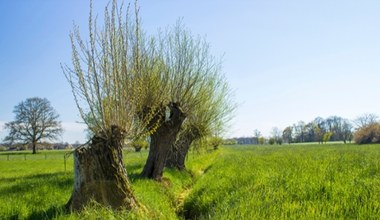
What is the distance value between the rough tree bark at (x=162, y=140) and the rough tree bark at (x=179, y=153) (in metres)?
5.40

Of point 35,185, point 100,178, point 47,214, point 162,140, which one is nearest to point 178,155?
point 162,140

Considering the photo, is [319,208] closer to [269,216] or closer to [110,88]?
[269,216]

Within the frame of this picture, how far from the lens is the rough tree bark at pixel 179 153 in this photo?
66.2ft

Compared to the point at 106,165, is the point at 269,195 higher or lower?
lower

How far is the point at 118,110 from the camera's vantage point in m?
7.68

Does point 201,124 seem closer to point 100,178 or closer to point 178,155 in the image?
point 178,155

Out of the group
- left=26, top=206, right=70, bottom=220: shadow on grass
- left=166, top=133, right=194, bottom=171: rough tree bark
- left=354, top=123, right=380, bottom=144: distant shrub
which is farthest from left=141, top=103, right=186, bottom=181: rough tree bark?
left=354, top=123, right=380, bottom=144: distant shrub

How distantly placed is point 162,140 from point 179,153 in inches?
253

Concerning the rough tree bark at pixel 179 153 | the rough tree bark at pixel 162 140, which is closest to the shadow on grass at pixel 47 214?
the rough tree bark at pixel 162 140

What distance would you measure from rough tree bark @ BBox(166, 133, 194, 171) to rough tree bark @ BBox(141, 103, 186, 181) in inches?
213

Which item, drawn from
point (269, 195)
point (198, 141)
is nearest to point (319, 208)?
point (269, 195)

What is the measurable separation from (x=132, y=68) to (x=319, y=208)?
525 centimetres

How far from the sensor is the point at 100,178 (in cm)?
735

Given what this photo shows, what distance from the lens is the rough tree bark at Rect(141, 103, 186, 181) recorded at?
46.0ft
